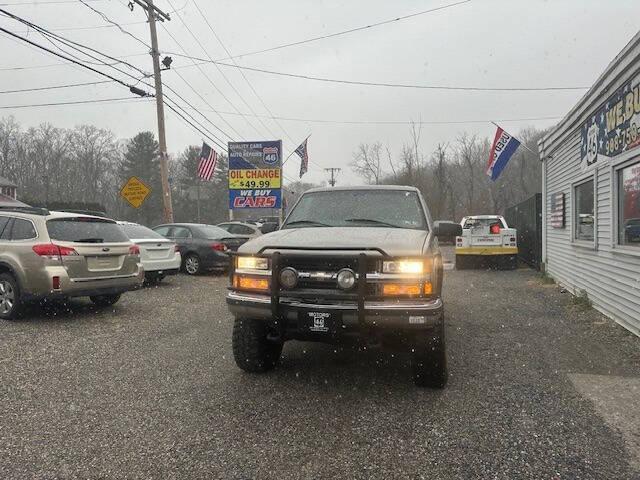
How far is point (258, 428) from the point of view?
3.34m

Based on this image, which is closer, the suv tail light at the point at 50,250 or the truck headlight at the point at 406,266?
the truck headlight at the point at 406,266

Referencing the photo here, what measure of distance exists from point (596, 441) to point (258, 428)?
233 centimetres

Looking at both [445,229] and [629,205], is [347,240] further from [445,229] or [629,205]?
[629,205]

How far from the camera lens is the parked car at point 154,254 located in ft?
33.5

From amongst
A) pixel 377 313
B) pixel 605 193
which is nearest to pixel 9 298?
pixel 377 313

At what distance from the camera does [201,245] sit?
1255 centimetres

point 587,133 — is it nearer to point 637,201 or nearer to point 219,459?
point 637,201

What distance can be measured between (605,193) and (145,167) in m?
65.3

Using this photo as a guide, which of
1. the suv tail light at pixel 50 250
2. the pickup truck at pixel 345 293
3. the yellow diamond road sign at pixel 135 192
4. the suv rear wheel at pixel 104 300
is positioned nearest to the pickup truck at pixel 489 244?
the suv rear wheel at pixel 104 300

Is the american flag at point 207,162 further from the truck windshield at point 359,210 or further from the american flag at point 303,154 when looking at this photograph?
the truck windshield at point 359,210

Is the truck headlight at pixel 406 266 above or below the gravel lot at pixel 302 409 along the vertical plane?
above

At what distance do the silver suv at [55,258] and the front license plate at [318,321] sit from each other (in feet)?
14.4

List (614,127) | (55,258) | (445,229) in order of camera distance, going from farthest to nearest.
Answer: (614,127)
(55,258)
(445,229)

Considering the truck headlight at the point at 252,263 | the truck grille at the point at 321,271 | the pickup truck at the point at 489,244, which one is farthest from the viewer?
the pickup truck at the point at 489,244
